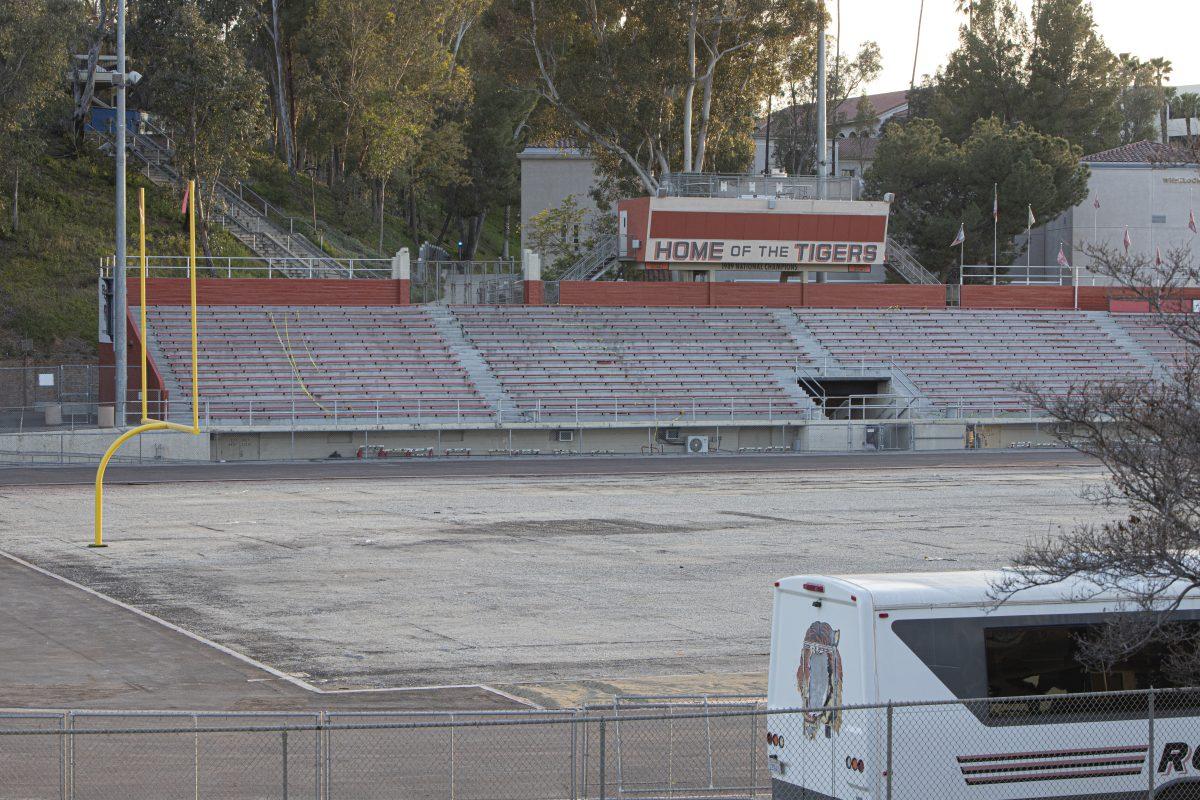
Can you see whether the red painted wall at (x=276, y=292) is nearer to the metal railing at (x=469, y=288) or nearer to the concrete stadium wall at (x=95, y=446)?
the metal railing at (x=469, y=288)

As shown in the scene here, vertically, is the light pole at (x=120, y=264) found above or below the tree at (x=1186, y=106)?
below

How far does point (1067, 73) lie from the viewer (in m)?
93.4

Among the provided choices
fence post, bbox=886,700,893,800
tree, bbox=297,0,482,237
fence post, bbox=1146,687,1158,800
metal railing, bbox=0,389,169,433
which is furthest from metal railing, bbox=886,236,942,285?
fence post, bbox=886,700,893,800

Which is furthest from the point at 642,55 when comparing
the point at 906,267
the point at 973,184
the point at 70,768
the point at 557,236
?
the point at 70,768

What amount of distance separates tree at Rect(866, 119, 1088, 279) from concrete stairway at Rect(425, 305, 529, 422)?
98.1 feet

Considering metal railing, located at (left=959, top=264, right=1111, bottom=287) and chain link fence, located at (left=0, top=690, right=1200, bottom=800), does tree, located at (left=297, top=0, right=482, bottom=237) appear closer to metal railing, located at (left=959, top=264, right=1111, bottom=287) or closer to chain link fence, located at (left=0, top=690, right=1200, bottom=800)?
metal railing, located at (left=959, top=264, right=1111, bottom=287)

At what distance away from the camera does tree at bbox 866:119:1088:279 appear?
74.4m

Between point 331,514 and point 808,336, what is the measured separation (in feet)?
103

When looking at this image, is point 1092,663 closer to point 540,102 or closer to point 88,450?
point 88,450

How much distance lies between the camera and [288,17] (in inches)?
2918

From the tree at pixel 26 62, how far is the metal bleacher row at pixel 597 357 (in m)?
10.6

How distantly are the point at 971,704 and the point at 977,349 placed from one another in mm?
52257

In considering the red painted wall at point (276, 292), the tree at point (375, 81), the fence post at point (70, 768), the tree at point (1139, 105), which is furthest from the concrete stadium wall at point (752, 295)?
the tree at point (1139, 105)

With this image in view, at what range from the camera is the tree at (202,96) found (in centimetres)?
5644
